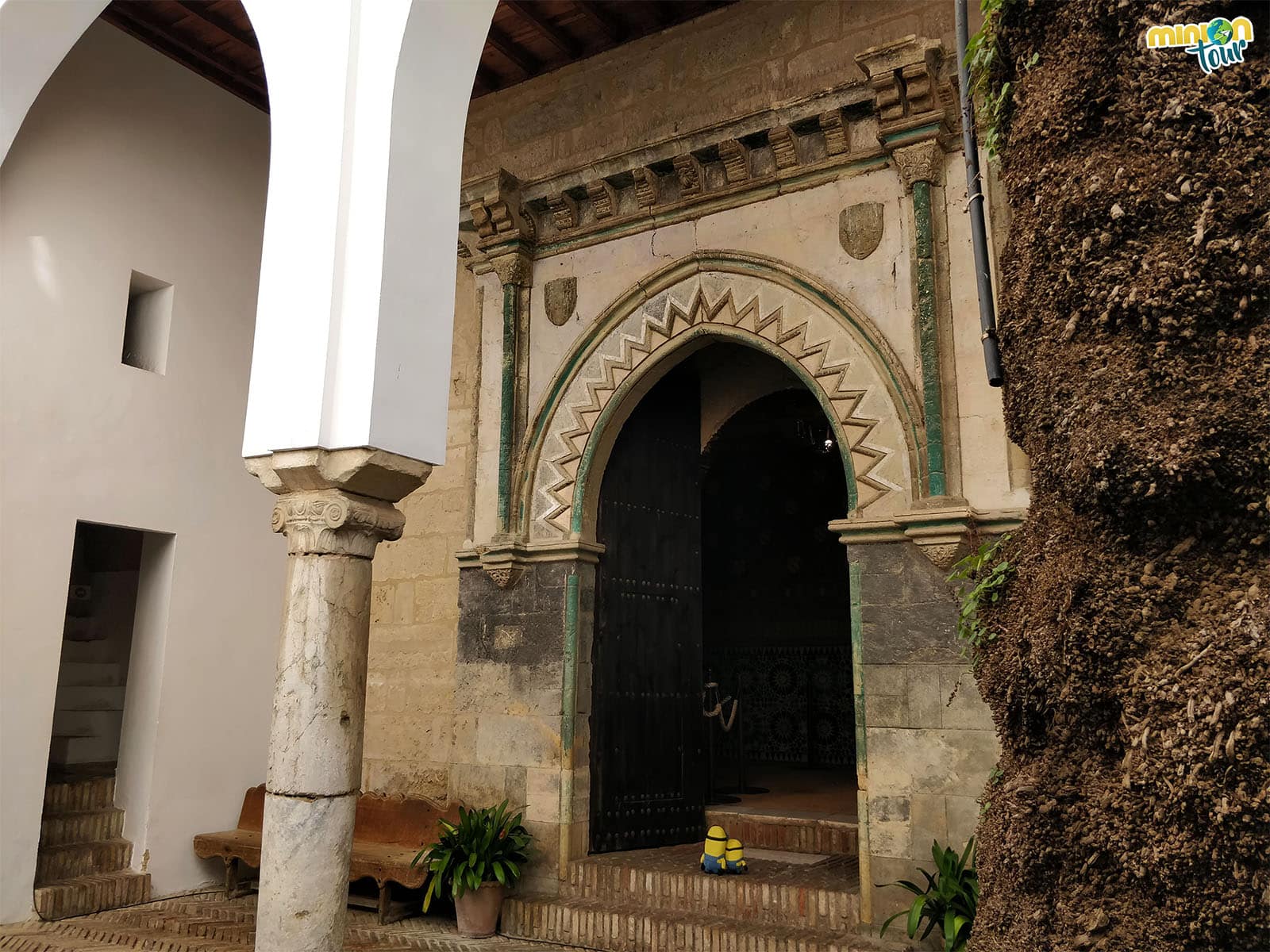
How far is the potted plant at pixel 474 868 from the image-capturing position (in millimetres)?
5688

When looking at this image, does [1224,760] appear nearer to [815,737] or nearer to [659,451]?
[659,451]

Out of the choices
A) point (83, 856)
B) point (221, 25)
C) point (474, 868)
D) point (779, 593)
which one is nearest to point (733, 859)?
point (474, 868)

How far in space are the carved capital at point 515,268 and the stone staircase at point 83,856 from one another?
4.21 metres

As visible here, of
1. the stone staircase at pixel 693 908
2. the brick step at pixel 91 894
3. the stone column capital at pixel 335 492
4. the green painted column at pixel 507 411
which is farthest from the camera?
the green painted column at pixel 507 411

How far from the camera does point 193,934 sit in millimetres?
5590

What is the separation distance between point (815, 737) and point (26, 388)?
25.5 ft

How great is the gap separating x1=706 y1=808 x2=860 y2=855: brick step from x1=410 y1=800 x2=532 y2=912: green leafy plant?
1.59 metres

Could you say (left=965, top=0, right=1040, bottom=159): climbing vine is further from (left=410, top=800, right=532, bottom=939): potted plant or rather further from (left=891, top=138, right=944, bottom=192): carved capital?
(left=410, top=800, right=532, bottom=939): potted plant

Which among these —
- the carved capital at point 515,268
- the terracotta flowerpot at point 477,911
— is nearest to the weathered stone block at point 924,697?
the terracotta flowerpot at point 477,911

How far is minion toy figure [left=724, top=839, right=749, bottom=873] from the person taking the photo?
5648 mm

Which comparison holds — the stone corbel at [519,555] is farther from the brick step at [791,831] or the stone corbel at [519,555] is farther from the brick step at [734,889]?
the brick step at [791,831]

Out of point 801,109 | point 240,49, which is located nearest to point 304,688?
point 801,109

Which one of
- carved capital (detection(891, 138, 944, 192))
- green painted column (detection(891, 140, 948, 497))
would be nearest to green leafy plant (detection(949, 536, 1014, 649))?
green painted column (detection(891, 140, 948, 497))

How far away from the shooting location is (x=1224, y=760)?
4.96 feet
